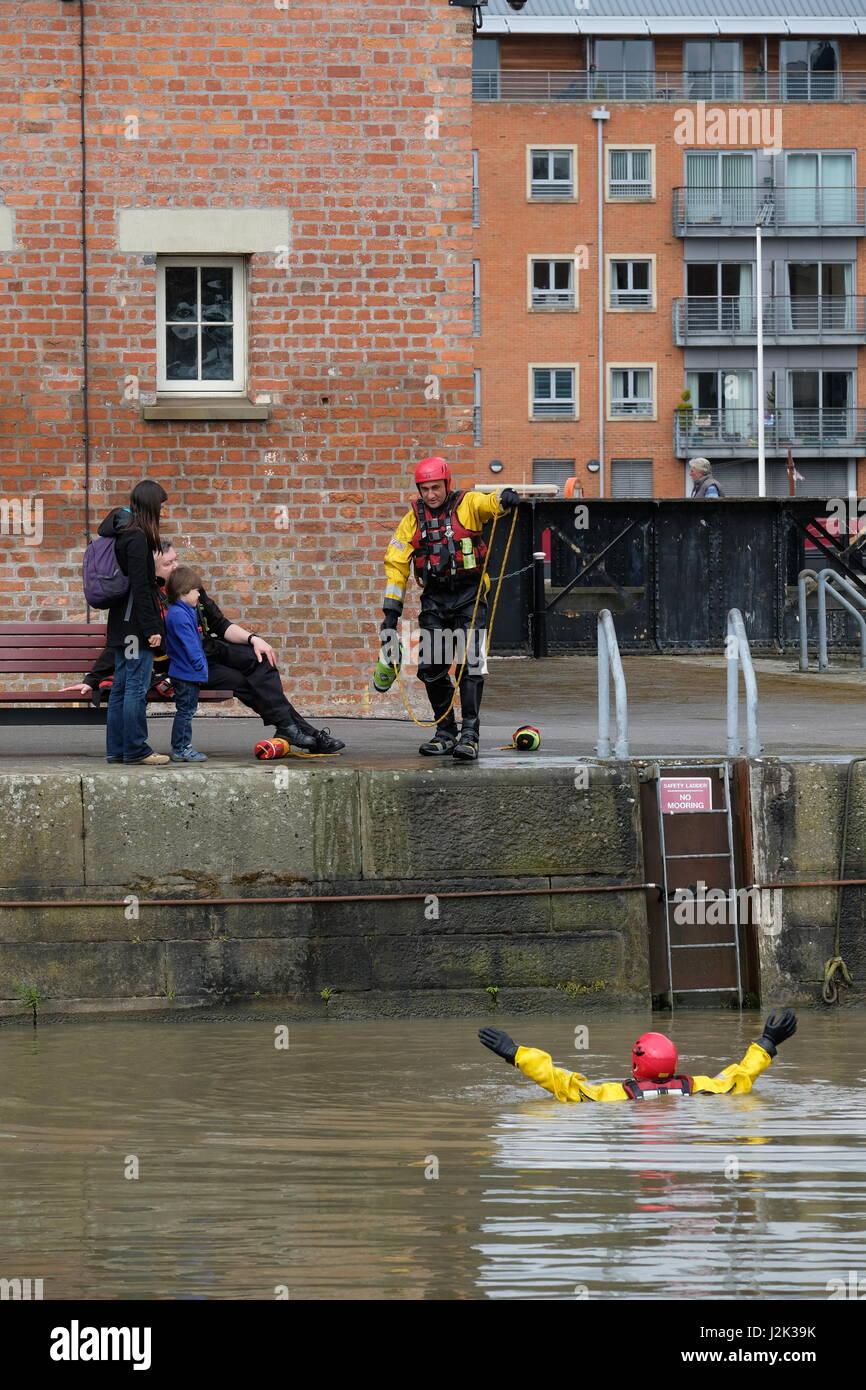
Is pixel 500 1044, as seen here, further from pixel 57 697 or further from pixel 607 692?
pixel 57 697

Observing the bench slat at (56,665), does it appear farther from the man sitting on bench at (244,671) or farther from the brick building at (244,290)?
the brick building at (244,290)

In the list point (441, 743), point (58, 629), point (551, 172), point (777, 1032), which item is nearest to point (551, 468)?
point (551, 172)

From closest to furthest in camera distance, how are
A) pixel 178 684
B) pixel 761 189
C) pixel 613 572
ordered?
pixel 178 684
pixel 613 572
pixel 761 189

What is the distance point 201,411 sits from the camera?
15.1 meters

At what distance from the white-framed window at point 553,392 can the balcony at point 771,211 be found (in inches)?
209

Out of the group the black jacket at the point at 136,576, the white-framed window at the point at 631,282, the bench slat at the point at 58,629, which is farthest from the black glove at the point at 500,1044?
the white-framed window at the point at 631,282

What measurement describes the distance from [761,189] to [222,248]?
4831 centimetres

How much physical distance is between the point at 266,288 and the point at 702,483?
9968mm

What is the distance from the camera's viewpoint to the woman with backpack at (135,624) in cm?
1167

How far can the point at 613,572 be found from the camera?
24609mm
